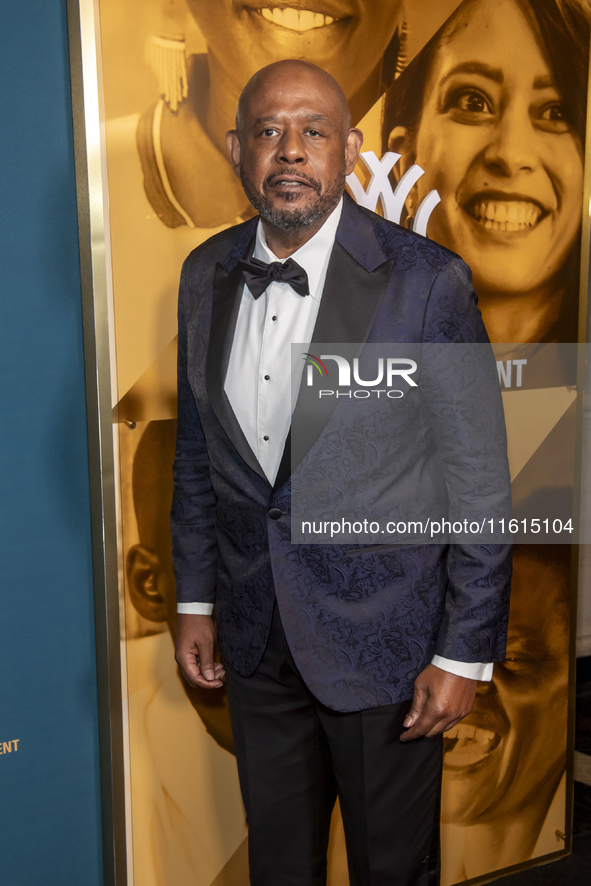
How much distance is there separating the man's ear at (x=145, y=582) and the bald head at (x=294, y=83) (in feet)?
3.06

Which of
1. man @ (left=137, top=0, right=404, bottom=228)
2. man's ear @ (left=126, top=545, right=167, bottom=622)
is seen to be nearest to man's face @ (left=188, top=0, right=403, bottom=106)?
man @ (left=137, top=0, right=404, bottom=228)

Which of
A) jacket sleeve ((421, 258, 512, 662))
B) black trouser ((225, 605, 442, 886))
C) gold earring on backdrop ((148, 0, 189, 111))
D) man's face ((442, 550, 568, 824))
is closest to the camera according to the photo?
jacket sleeve ((421, 258, 512, 662))

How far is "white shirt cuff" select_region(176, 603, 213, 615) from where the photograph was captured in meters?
1.47

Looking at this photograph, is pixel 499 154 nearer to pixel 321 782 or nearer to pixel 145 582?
pixel 145 582

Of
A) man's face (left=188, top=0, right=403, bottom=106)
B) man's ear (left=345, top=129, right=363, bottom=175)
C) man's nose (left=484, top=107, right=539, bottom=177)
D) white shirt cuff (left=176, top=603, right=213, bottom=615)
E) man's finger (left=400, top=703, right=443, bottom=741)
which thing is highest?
man's face (left=188, top=0, right=403, bottom=106)

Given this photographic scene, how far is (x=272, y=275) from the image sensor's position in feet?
4.14

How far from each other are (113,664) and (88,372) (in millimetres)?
652

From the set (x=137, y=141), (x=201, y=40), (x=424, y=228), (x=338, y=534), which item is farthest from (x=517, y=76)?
(x=338, y=534)

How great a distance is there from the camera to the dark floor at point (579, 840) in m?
1.96

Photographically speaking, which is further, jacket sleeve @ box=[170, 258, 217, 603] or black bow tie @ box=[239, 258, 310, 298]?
jacket sleeve @ box=[170, 258, 217, 603]

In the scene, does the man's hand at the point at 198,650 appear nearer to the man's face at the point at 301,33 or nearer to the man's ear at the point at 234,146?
the man's ear at the point at 234,146

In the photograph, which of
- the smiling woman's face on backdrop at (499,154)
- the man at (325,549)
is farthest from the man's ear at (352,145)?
the smiling woman's face on backdrop at (499,154)

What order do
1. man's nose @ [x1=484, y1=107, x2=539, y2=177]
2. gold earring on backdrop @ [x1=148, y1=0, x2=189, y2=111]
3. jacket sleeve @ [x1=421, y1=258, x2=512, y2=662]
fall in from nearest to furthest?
jacket sleeve @ [x1=421, y1=258, x2=512, y2=662], gold earring on backdrop @ [x1=148, y1=0, x2=189, y2=111], man's nose @ [x1=484, y1=107, x2=539, y2=177]

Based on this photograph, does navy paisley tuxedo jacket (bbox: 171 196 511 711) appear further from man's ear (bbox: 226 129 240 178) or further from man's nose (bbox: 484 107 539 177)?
man's nose (bbox: 484 107 539 177)
